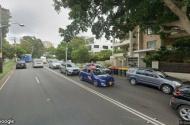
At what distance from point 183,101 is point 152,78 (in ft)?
14.2

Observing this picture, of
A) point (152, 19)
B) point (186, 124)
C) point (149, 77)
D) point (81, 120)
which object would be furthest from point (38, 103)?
point (152, 19)

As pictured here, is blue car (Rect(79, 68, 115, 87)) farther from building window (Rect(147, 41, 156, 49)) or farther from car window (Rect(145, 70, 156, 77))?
building window (Rect(147, 41, 156, 49))

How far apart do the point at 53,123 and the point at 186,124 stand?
15.9 feet

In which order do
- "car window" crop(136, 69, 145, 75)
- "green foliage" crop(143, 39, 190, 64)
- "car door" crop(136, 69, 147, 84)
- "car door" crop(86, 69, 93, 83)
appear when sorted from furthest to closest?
"green foliage" crop(143, 39, 190, 64) < "car door" crop(86, 69, 93, 83) < "car window" crop(136, 69, 145, 75) < "car door" crop(136, 69, 147, 84)

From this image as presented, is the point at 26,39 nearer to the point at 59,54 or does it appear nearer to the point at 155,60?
the point at 59,54

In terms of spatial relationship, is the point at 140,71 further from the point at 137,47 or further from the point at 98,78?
the point at 137,47

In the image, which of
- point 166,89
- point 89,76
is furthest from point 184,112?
point 89,76

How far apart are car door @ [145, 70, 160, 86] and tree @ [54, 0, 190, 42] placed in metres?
Result: 3.57

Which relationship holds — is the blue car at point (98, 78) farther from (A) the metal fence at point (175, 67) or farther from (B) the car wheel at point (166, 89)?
(A) the metal fence at point (175, 67)

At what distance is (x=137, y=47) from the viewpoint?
2297 centimetres

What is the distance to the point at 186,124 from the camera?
12.6 feet

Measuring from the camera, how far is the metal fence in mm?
11523

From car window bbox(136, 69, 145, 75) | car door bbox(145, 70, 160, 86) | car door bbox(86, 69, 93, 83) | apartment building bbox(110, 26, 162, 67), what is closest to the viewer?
car door bbox(145, 70, 160, 86)

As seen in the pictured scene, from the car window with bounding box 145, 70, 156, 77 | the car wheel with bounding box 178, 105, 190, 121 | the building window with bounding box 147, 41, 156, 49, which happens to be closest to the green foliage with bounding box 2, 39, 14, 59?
the car window with bounding box 145, 70, 156, 77
